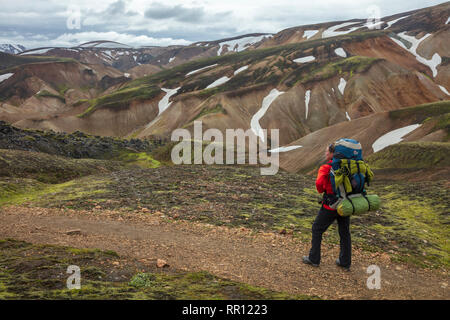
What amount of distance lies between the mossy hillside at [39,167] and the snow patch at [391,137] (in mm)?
36793

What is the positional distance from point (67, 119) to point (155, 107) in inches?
1147

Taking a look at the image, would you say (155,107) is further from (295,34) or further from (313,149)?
(295,34)

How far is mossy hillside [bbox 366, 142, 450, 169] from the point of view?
27.3 m

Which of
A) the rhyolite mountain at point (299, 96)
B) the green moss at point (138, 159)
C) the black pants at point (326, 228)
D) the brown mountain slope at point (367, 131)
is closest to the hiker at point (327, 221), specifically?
the black pants at point (326, 228)

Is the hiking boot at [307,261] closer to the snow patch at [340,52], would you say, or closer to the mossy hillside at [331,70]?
the mossy hillside at [331,70]

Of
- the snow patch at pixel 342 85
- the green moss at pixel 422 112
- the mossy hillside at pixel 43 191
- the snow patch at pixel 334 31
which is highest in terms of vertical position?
the snow patch at pixel 334 31

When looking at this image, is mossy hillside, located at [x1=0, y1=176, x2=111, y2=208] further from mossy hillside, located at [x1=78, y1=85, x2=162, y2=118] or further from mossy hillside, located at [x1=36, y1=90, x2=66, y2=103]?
mossy hillside, located at [x1=36, y1=90, x2=66, y2=103]

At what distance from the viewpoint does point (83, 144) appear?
44938mm

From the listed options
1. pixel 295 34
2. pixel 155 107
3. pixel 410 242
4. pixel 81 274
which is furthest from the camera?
pixel 295 34

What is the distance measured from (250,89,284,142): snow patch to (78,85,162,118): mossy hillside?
45838mm

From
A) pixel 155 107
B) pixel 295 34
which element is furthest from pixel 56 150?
pixel 295 34

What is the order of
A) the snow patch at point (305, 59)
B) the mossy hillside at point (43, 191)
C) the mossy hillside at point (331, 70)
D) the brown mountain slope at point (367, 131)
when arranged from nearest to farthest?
1. the mossy hillside at point (43, 191)
2. the brown mountain slope at point (367, 131)
3. the mossy hillside at point (331, 70)
4. the snow patch at point (305, 59)

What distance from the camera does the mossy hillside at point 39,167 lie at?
21.5 meters
